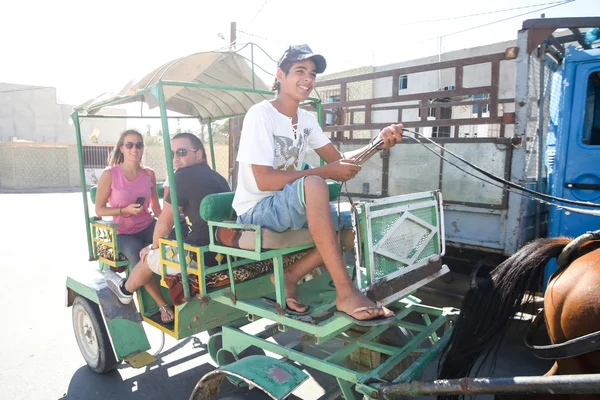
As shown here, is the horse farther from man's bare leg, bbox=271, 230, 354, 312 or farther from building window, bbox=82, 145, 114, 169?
building window, bbox=82, 145, 114, 169

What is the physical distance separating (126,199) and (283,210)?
2.19 meters

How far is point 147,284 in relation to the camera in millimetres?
3254

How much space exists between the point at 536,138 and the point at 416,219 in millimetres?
2303

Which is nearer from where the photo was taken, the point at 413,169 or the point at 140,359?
the point at 140,359

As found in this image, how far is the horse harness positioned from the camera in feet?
5.35

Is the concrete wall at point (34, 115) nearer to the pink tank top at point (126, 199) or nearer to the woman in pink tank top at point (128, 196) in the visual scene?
the woman in pink tank top at point (128, 196)

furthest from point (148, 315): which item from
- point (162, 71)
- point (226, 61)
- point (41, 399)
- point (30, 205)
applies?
point (30, 205)

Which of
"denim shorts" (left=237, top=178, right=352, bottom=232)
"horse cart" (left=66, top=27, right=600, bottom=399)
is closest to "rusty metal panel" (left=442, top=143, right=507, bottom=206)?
"horse cart" (left=66, top=27, right=600, bottom=399)

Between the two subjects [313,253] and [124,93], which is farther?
[124,93]

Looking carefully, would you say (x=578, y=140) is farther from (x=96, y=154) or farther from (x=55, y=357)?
(x=96, y=154)

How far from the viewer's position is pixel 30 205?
46.2 feet

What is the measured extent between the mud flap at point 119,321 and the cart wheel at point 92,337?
147mm

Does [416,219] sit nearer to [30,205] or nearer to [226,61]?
Result: [226,61]

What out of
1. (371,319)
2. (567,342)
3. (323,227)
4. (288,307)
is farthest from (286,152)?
(567,342)
